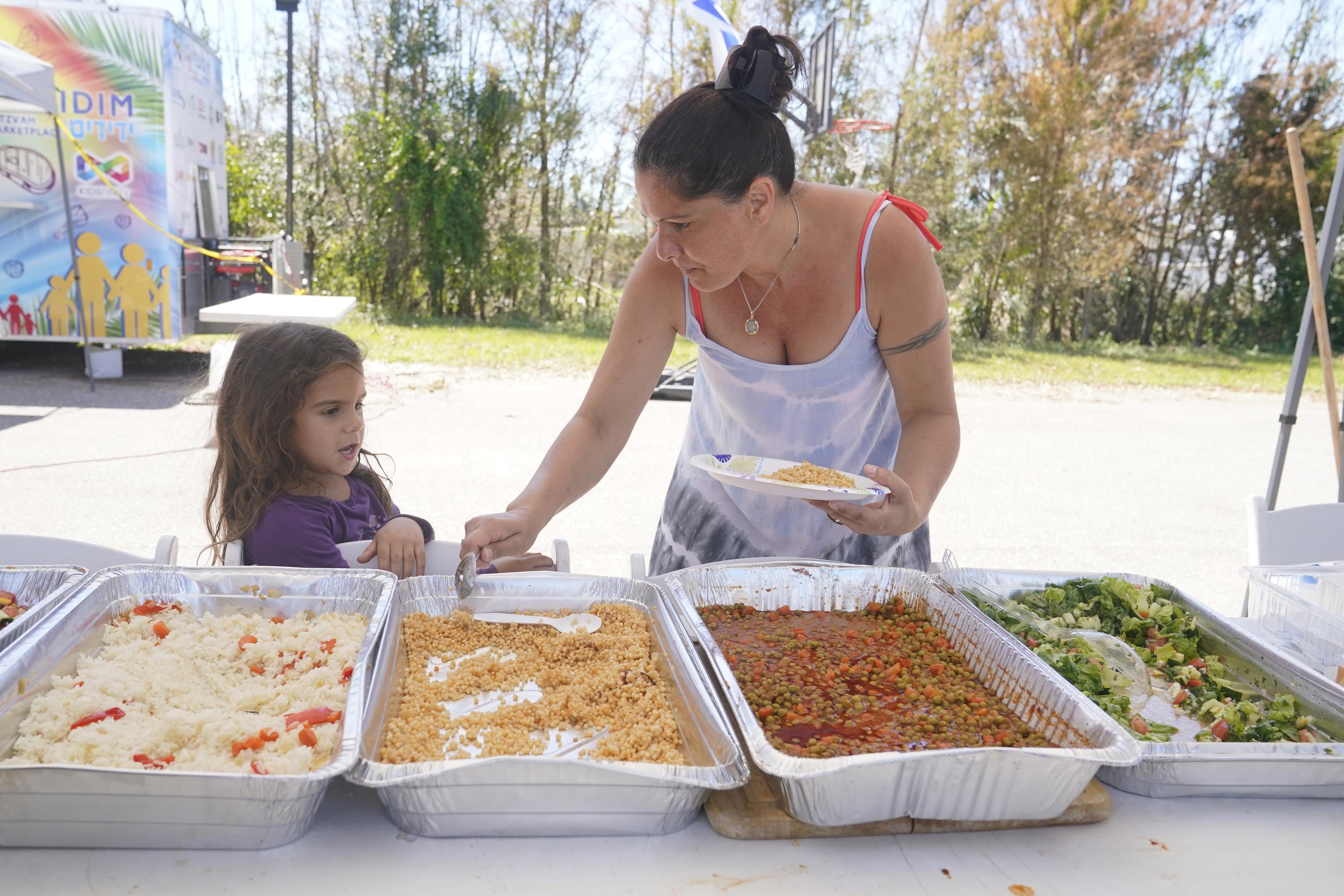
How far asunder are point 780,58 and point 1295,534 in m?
1.76

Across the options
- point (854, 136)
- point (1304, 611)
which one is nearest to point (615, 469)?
point (1304, 611)

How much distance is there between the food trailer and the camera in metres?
6.70

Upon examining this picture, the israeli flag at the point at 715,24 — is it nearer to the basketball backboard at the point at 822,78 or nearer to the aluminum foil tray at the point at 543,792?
the basketball backboard at the point at 822,78

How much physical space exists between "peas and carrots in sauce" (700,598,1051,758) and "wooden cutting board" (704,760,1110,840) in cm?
8

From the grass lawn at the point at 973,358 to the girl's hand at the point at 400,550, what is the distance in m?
7.08

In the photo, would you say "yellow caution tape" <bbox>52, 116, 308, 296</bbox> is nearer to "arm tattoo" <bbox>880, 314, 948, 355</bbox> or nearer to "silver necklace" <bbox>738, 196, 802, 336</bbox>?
"silver necklace" <bbox>738, 196, 802, 336</bbox>

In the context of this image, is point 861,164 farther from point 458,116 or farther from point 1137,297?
point 1137,297

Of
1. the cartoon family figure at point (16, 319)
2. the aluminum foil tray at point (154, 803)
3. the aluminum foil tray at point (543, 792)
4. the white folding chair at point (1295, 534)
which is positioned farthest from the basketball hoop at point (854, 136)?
the aluminum foil tray at point (154, 803)

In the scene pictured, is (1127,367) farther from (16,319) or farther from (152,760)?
(152,760)

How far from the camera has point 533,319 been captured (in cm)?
1280

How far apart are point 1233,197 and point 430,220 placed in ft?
35.9

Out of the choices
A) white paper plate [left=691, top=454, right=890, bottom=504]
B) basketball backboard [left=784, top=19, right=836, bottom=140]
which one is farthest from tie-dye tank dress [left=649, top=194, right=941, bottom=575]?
basketball backboard [left=784, top=19, right=836, bottom=140]

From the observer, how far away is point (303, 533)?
1964 millimetres

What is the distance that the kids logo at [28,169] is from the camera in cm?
677
